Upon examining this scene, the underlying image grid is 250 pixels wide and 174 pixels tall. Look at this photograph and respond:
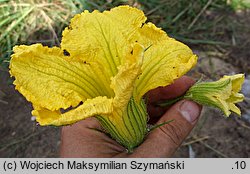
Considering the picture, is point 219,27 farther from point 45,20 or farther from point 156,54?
point 156,54

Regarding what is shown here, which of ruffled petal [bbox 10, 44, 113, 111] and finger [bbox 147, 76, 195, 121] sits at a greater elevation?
ruffled petal [bbox 10, 44, 113, 111]

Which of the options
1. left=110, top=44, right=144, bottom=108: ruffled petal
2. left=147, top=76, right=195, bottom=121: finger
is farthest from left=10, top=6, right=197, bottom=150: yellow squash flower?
left=147, top=76, right=195, bottom=121: finger

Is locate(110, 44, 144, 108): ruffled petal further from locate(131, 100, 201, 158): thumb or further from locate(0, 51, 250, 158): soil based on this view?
locate(0, 51, 250, 158): soil

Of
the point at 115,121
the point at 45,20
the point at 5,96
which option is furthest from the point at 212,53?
the point at 115,121

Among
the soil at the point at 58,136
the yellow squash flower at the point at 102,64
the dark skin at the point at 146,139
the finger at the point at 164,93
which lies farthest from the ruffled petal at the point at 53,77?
the soil at the point at 58,136

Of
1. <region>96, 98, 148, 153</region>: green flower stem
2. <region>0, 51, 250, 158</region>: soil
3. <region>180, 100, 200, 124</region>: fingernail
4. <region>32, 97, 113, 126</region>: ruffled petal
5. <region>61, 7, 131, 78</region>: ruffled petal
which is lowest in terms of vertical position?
<region>0, 51, 250, 158</region>: soil

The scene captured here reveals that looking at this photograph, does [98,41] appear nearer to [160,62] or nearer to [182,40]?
[160,62]

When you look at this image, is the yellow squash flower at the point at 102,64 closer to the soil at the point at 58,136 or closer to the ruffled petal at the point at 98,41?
the ruffled petal at the point at 98,41

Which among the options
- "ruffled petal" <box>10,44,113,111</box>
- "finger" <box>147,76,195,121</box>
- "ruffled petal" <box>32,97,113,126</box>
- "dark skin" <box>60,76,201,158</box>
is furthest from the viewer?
"finger" <box>147,76,195,121</box>
